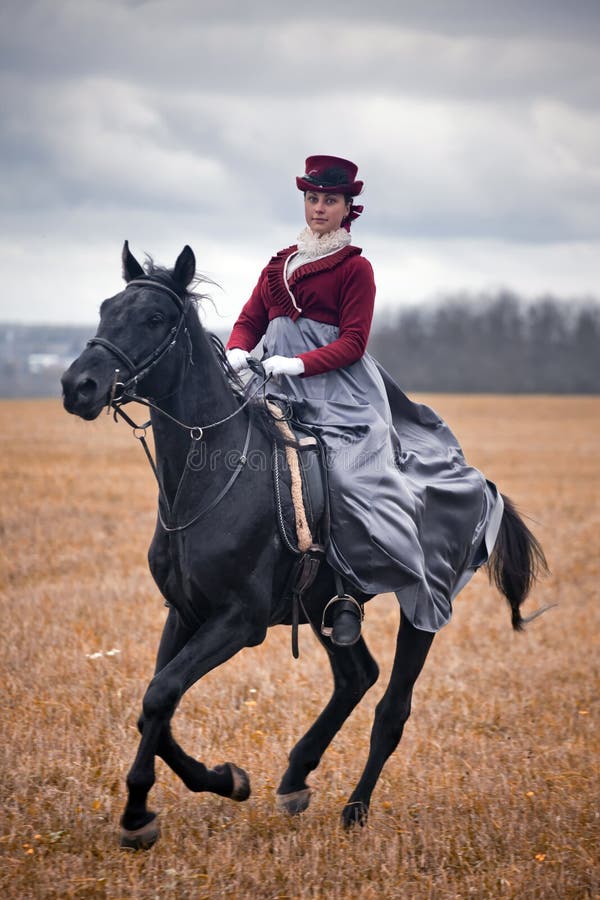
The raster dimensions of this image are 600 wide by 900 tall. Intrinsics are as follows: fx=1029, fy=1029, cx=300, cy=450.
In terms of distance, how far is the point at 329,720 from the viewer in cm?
595

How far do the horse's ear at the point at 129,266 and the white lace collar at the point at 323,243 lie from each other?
1005 millimetres

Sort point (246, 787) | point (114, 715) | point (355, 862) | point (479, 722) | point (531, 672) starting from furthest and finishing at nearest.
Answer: point (531, 672) → point (479, 722) → point (114, 715) → point (246, 787) → point (355, 862)

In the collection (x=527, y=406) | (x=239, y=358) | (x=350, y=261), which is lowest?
(x=527, y=406)

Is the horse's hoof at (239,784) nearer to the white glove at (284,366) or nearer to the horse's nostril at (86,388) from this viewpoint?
the white glove at (284,366)

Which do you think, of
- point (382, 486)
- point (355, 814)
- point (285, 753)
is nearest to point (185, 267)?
point (382, 486)

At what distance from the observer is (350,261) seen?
5418 mm

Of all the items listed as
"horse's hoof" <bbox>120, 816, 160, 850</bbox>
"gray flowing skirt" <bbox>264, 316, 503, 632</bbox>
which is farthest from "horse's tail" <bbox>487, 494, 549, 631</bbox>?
"horse's hoof" <bbox>120, 816, 160, 850</bbox>

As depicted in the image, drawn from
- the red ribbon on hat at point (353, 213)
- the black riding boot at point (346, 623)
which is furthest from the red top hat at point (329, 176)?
the black riding boot at point (346, 623)

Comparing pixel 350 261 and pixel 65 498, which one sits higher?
pixel 350 261

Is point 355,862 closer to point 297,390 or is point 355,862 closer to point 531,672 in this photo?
point 297,390

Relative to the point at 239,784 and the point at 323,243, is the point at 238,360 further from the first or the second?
the point at 239,784

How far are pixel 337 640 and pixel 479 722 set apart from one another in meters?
2.63

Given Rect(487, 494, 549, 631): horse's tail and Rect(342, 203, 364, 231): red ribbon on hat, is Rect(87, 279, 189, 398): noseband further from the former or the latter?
Rect(487, 494, 549, 631): horse's tail

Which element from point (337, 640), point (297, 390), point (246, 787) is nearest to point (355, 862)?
point (246, 787)
